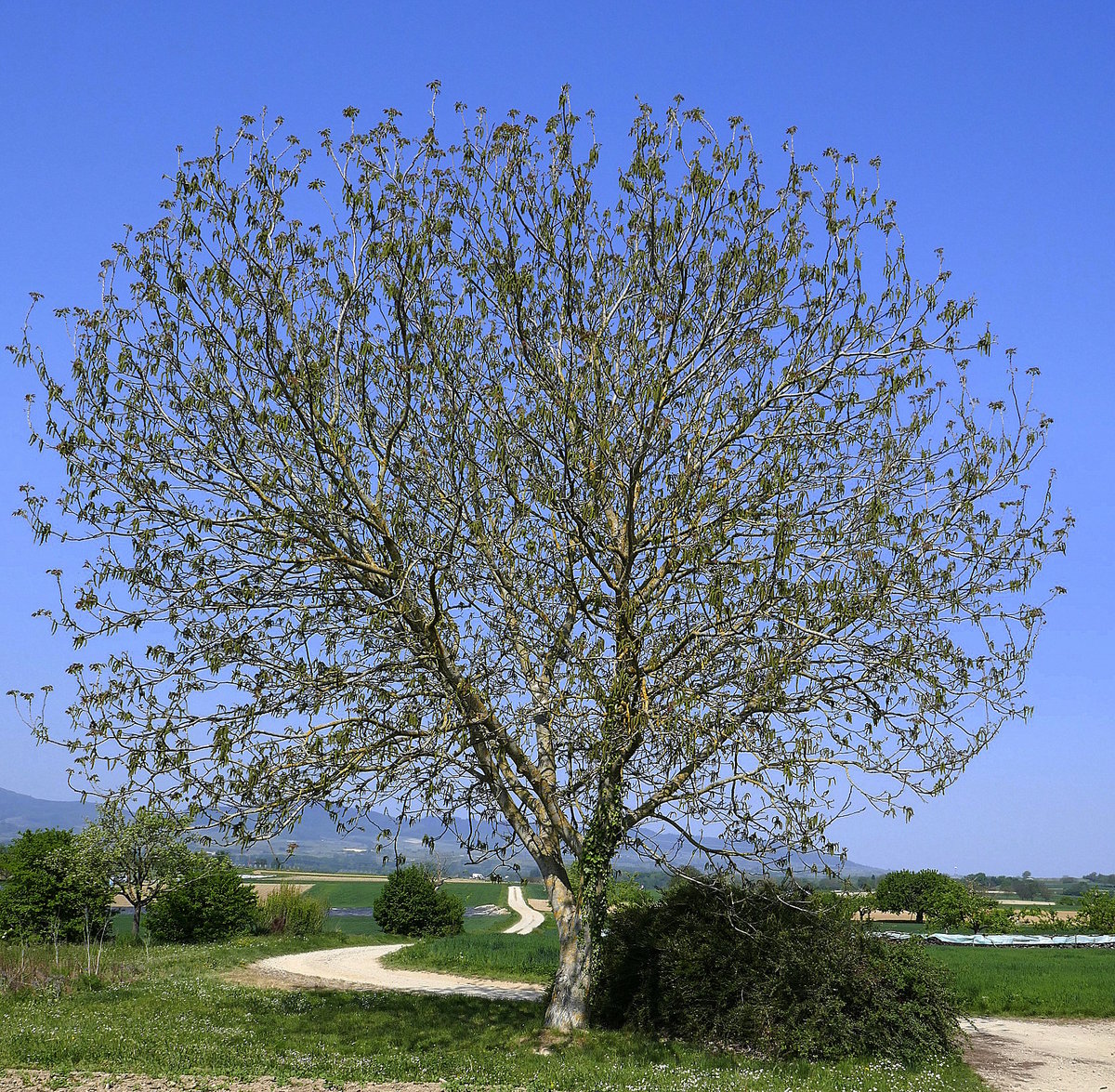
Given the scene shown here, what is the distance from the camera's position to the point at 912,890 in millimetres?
38625

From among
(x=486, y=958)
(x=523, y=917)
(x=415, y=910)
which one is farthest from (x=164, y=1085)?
(x=523, y=917)

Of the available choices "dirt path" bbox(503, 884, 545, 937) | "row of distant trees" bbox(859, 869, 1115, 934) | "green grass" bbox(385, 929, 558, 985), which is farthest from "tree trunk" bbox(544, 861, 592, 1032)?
"row of distant trees" bbox(859, 869, 1115, 934)

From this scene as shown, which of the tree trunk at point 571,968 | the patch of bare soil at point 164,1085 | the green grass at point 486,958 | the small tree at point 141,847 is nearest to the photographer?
the patch of bare soil at point 164,1085

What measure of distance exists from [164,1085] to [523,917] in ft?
147

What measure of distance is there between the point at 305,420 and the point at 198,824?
15.4ft

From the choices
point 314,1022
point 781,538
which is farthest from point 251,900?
point 781,538

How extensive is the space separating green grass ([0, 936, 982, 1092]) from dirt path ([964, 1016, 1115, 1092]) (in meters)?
0.72

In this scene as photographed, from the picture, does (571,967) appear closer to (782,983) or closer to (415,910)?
(782,983)

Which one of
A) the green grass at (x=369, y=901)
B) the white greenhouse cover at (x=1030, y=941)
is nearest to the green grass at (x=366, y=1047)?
the green grass at (x=369, y=901)

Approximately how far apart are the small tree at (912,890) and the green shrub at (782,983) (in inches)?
1074

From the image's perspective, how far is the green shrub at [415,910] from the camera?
3328 cm

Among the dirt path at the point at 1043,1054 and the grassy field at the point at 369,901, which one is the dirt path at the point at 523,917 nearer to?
the grassy field at the point at 369,901

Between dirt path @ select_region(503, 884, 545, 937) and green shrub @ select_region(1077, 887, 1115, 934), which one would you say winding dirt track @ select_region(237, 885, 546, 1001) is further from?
green shrub @ select_region(1077, 887, 1115, 934)

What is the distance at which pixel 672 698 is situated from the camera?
430 inches
